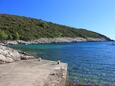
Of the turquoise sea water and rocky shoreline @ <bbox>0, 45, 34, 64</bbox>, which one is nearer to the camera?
rocky shoreline @ <bbox>0, 45, 34, 64</bbox>

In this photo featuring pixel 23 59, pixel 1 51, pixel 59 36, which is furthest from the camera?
pixel 59 36

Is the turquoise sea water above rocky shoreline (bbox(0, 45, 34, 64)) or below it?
below

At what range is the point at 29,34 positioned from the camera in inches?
6599

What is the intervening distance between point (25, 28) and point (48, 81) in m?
164

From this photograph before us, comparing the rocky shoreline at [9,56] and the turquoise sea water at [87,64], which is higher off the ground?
the rocky shoreline at [9,56]

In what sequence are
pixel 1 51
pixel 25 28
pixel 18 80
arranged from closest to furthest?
pixel 18 80 → pixel 1 51 → pixel 25 28

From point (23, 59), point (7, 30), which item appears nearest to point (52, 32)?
point (7, 30)

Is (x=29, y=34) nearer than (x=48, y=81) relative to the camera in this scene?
No

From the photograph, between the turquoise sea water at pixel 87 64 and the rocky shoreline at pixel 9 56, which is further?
the turquoise sea water at pixel 87 64

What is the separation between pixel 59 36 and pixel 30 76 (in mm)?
173417

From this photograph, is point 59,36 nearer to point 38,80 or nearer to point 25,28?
point 25,28

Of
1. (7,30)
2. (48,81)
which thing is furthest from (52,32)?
(48,81)

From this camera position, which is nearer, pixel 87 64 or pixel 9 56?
pixel 9 56

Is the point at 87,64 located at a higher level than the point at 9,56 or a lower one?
lower
